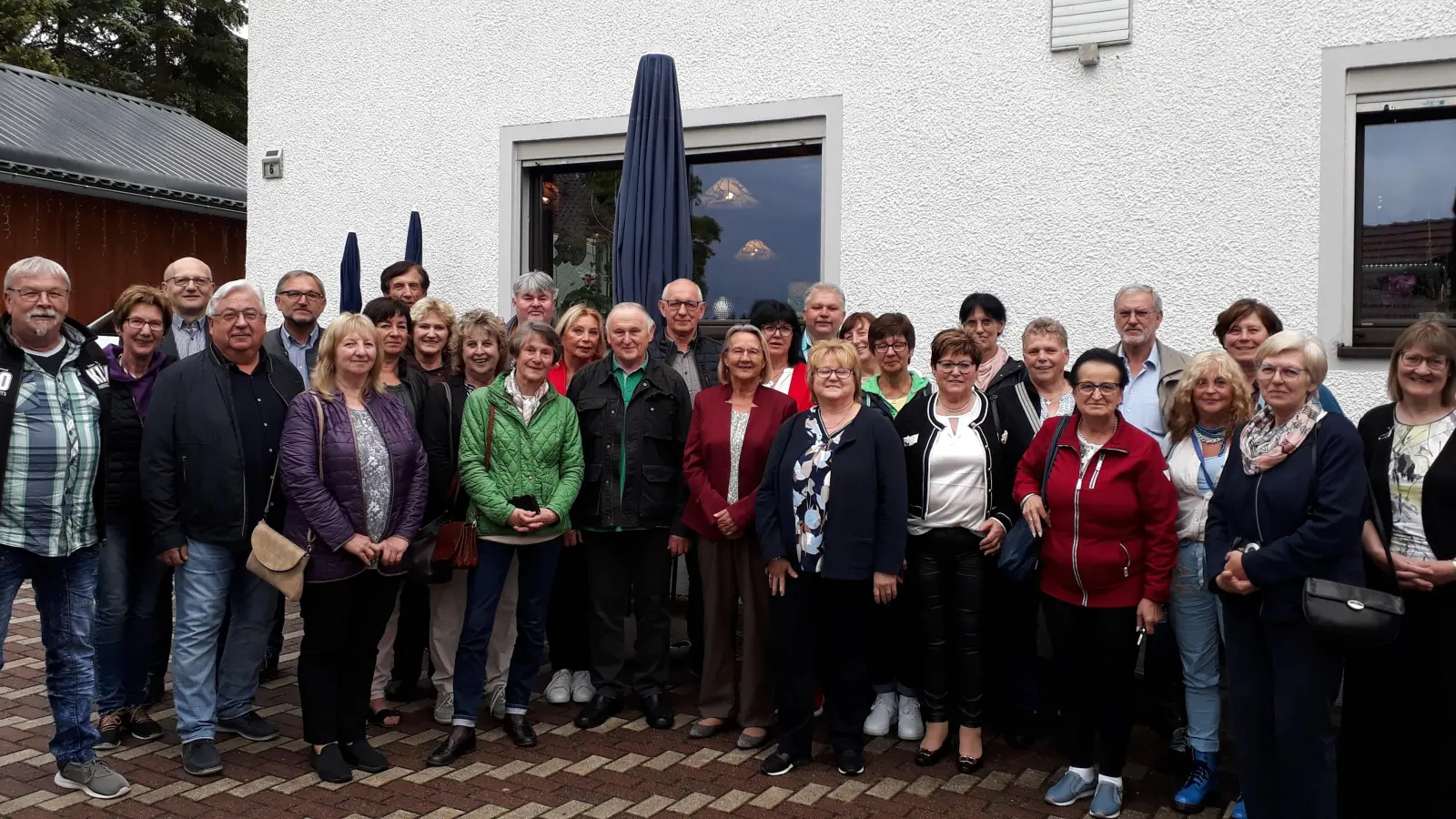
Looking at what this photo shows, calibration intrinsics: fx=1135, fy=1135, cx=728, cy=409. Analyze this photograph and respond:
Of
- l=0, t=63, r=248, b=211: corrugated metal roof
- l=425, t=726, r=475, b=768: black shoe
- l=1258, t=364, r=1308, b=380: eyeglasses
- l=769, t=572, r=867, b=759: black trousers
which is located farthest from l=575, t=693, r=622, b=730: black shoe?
l=0, t=63, r=248, b=211: corrugated metal roof

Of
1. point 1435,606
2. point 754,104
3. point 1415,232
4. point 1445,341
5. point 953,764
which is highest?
point 754,104

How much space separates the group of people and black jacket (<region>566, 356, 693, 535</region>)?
0.02m

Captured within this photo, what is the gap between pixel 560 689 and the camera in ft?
18.3

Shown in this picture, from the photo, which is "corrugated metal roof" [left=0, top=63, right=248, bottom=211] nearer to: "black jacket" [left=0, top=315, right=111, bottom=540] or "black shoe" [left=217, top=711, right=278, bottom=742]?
"black jacket" [left=0, top=315, right=111, bottom=540]

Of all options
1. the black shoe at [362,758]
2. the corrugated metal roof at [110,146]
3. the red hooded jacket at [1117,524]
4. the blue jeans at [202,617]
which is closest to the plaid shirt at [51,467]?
the blue jeans at [202,617]

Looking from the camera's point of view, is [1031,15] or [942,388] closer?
[942,388]

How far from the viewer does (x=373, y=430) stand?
15.0 feet

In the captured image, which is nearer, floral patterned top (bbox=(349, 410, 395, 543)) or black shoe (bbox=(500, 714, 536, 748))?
floral patterned top (bbox=(349, 410, 395, 543))

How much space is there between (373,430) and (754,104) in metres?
4.02

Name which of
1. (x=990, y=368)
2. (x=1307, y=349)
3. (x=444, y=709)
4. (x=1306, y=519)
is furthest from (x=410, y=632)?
(x=1307, y=349)

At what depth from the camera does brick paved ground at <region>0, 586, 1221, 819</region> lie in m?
4.25

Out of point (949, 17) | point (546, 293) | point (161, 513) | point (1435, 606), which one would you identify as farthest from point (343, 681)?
point (949, 17)

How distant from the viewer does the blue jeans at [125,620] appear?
4.93 m

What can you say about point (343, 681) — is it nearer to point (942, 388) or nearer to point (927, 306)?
point (942, 388)
